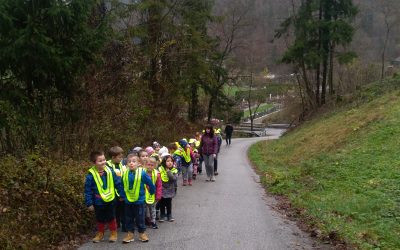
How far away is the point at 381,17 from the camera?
54938 mm

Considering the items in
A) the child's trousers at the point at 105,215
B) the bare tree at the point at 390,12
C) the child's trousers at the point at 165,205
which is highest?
the bare tree at the point at 390,12

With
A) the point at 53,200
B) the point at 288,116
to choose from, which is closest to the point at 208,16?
the point at 53,200

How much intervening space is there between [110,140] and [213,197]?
4413 millimetres

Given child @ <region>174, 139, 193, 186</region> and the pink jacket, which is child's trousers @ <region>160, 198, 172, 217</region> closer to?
the pink jacket

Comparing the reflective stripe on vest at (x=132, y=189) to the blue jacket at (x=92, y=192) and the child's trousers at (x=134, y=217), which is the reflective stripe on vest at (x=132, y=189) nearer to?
the child's trousers at (x=134, y=217)

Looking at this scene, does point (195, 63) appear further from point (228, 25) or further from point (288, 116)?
point (288, 116)

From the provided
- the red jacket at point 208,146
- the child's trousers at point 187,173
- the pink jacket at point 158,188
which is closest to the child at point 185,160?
the child's trousers at point 187,173

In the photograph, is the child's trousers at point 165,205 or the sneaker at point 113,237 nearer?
the sneaker at point 113,237

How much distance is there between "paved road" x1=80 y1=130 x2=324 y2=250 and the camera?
26.0 ft

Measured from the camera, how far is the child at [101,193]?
25.3 feet

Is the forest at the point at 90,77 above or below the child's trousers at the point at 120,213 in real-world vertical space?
above

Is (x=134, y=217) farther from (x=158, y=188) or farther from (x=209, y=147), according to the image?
(x=209, y=147)

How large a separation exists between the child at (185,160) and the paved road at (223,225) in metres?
0.53

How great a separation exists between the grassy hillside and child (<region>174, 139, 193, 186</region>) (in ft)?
8.48
